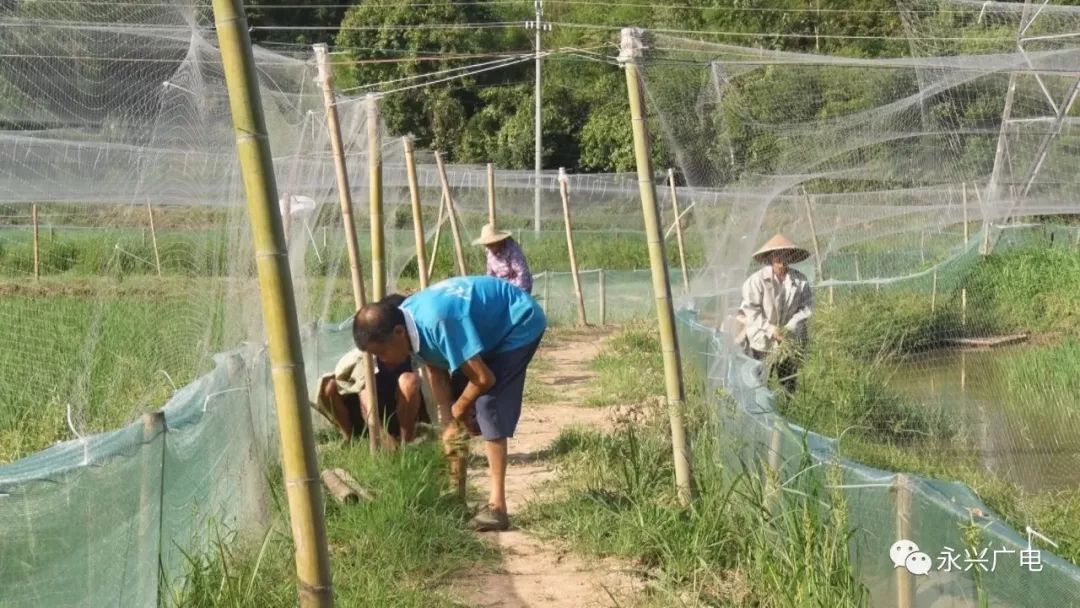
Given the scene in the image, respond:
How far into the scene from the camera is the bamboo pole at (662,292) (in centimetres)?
536

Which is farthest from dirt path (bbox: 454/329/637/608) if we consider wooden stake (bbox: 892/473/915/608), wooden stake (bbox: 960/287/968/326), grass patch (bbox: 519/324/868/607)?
wooden stake (bbox: 960/287/968/326)

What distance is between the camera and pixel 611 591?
15.8 ft

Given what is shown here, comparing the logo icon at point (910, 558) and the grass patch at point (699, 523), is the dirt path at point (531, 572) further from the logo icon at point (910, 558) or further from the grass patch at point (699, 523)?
the logo icon at point (910, 558)

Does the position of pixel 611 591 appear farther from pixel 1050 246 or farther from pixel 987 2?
pixel 1050 246

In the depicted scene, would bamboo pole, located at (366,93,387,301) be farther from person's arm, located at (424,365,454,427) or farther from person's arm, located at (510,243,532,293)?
person's arm, located at (510,243,532,293)

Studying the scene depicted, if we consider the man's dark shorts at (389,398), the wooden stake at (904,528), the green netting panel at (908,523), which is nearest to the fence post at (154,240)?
the man's dark shorts at (389,398)

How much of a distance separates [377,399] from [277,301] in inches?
163

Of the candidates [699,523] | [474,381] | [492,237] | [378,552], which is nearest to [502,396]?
[474,381]

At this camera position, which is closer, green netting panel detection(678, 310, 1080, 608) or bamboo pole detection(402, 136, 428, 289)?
green netting panel detection(678, 310, 1080, 608)

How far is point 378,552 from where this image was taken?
5062mm

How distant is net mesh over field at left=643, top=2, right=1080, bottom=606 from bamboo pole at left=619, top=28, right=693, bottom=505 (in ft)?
0.71

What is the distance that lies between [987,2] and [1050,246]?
20.3 feet

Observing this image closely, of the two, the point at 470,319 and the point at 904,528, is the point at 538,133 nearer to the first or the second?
the point at 470,319

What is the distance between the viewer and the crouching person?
22.3 ft
